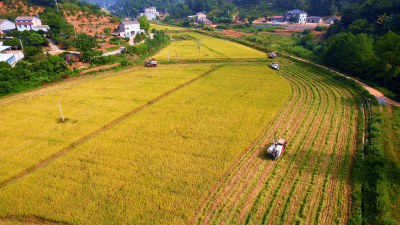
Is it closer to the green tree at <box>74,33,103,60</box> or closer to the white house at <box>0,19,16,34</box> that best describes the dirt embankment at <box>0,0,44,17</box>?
the white house at <box>0,19,16,34</box>

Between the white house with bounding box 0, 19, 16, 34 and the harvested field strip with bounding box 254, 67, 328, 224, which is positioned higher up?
the white house with bounding box 0, 19, 16, 34

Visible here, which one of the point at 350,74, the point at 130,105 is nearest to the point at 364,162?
the point at 130,105

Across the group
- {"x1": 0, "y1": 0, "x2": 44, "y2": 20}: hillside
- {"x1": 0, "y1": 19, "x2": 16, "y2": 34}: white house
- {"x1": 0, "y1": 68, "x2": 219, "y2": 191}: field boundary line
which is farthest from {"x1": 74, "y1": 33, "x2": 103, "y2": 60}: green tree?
{"x1": 0, "y1": 0, "x2": 44, "y2": 20}: hillside

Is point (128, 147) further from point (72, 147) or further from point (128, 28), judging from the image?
point (128, 28)

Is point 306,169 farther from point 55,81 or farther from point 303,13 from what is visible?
point 303,13

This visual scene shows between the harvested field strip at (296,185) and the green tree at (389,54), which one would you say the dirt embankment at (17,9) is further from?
the green tree at (389,54)

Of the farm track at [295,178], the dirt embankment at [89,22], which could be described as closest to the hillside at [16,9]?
the dirt embankment at [89,22]
